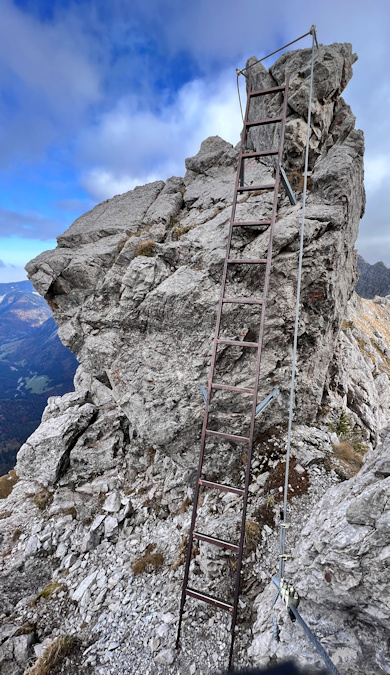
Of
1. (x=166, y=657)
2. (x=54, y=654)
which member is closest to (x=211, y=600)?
(x=166, y=657)

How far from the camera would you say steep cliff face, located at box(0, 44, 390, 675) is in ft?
26.9

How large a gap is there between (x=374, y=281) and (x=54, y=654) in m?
155

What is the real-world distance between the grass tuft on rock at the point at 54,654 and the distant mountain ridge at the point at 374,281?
146304 mm

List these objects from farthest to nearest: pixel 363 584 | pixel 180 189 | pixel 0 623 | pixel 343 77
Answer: pixel 180 189 → pixel 343 77 → pixel 0 623 → pixel 363 584

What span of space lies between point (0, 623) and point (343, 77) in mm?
25579

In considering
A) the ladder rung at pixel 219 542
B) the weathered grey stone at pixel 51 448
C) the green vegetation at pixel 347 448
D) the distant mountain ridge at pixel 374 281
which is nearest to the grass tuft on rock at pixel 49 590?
the weathered grey stone at pixel 51 448

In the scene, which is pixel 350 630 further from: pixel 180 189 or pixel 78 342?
pixel 180 189

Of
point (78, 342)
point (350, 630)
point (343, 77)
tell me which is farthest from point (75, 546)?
point (343, 77)

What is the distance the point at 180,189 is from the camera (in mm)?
18406

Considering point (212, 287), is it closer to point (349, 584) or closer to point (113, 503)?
point (349, 584)

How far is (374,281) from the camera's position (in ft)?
431

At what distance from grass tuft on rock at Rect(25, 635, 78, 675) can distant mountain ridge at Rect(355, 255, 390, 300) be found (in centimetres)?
14630

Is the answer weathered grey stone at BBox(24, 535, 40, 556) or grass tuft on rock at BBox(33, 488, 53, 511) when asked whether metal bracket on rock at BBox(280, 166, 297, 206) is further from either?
weathered grey stone at BBox(24, 535, 40, 556)

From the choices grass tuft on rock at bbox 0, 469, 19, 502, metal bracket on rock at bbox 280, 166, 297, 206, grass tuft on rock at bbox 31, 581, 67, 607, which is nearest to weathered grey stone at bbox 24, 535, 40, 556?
grass tuft on rock at bbox 31, 581, 67, 607
